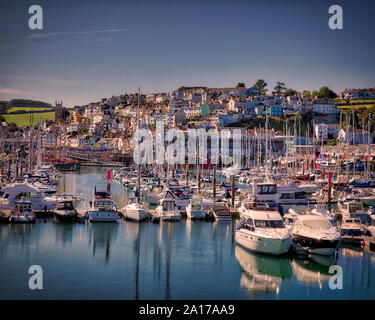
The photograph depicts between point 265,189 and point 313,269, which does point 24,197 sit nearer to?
point 265,189

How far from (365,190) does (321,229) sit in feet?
50.9

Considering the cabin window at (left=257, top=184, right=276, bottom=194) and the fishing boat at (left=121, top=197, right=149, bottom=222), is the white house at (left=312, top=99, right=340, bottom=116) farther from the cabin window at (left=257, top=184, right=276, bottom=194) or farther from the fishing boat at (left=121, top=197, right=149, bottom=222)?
the fishing boat at (left=121, top=197, right=149, bottom=222)

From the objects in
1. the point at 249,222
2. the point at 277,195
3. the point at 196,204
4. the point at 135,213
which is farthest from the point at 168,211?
the point at 249,222

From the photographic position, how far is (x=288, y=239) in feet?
48.5

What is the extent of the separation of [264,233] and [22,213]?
33.5 feet

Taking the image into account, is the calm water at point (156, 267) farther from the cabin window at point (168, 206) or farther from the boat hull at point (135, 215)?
the cabin window at point (168, 206)

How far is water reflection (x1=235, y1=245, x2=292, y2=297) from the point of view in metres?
12.6

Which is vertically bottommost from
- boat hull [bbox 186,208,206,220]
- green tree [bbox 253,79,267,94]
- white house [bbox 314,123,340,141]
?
boat hull [bbox 186,208,206,220]

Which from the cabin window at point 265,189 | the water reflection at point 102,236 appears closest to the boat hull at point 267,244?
the water reflection at point 102,236

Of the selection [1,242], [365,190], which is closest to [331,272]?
[1,242]

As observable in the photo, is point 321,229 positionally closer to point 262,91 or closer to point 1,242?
point 1,242

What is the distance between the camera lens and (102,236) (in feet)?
58.6

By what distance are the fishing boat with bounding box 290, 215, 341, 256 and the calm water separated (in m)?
0.42

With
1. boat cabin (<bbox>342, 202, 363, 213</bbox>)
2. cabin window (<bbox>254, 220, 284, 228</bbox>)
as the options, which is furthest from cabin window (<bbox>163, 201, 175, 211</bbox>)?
boat cabin (<bbox>342, 202, 363, 213</bbox>)
